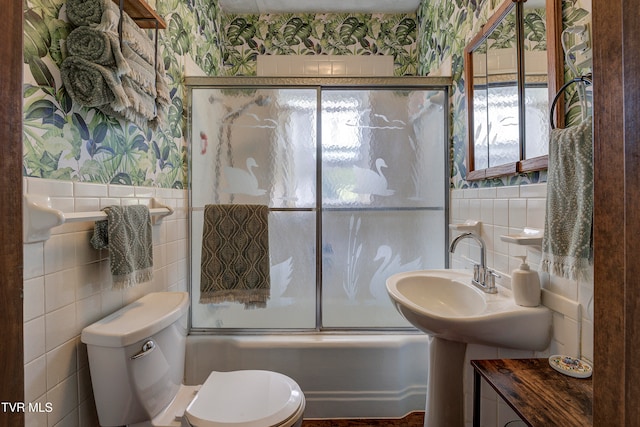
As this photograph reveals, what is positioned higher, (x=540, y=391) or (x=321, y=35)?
(x=321, y=35)

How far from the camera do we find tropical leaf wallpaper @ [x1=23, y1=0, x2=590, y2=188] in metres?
0.82

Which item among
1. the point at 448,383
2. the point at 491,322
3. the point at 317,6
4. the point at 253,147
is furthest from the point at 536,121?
the point at 317,6

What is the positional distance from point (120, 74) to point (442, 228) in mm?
1688

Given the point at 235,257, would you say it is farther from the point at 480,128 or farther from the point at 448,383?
the point at 480,128

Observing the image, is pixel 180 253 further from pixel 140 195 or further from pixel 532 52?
pixel 532 52

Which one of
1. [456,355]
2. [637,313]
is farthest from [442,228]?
[637,313]

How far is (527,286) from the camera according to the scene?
0.97 metres

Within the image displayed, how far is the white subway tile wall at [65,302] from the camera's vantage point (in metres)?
0.79

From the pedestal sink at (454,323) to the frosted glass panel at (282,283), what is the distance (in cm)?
62

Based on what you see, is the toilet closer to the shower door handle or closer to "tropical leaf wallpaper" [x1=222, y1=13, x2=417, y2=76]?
the shower door handle

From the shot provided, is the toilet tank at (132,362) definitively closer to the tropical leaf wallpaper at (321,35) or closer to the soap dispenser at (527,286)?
the soap dispenser at (527,286)

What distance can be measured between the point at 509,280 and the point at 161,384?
1385mm

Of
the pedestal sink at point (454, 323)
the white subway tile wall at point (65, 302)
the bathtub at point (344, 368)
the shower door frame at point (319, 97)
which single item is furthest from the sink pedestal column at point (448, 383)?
the white subway tile wall at point (65, 302)

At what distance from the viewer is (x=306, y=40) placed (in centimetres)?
235
